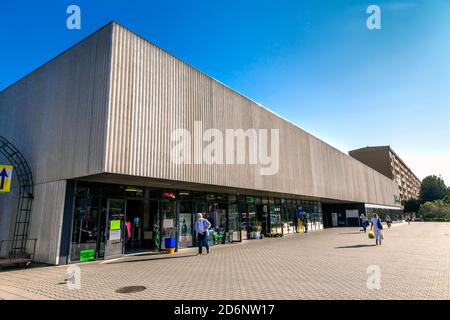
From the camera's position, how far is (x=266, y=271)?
9.52 metres

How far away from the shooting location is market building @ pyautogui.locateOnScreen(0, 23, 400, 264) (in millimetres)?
11586

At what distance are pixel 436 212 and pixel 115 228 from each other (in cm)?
8335

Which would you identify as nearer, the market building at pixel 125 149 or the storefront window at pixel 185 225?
the market building at pixel 125 149

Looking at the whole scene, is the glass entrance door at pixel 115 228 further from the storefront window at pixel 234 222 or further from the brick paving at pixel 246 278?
the storefront window at pixel 234 222

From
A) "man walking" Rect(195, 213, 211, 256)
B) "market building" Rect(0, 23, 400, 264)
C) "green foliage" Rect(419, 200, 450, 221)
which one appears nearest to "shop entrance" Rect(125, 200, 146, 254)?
"market building" Rect(0, 23, 400, 264)

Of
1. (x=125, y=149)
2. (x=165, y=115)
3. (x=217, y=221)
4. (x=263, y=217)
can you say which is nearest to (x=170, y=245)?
(x=217, y=221)

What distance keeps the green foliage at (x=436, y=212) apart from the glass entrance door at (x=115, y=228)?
7826 cm

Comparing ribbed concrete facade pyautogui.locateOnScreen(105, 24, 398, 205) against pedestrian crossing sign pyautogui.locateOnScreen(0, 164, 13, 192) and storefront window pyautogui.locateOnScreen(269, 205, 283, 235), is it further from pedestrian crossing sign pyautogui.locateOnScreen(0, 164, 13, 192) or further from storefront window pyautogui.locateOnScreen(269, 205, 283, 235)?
pedestrian crossing sign pyautogui.locateOnScreen(0, 164, 13, 192)

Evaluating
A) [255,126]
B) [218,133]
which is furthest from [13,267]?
[255,126]

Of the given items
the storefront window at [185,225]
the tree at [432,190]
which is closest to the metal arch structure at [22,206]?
the storefront window at [185,225]

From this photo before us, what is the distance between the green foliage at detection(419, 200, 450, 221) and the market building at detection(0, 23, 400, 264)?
68942mm

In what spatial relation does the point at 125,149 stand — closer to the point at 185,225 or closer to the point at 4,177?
the point at 4,177

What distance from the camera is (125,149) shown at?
1134 centimetres

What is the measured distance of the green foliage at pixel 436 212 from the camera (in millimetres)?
68688
